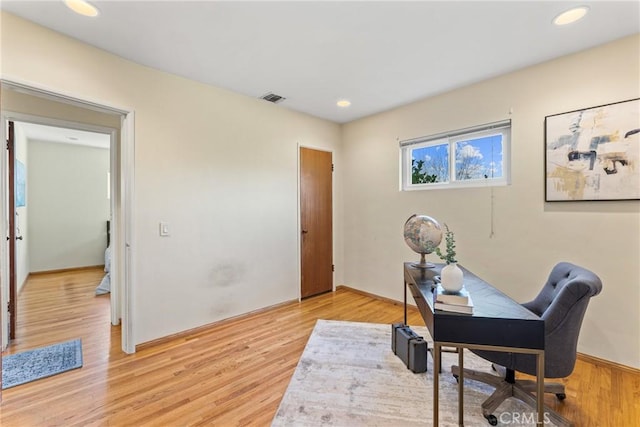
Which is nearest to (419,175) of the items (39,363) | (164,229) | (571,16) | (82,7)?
(571,16)

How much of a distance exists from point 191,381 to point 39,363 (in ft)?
4.39

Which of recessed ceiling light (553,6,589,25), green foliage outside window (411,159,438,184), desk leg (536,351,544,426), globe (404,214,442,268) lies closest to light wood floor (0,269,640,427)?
desk leg (536,351,544,426)

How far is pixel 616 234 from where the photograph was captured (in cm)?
221

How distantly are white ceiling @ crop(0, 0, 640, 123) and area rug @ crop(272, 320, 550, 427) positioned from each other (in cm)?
253

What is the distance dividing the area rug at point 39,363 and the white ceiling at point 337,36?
2.55 meters

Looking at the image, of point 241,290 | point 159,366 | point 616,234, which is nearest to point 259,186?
point 241,290

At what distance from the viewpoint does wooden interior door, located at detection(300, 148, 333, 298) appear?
12.9ft

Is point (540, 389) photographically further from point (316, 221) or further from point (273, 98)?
point (273, 98)

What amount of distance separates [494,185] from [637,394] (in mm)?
1839

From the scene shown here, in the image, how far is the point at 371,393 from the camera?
6.31ft

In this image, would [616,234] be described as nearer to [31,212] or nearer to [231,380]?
[231,380]

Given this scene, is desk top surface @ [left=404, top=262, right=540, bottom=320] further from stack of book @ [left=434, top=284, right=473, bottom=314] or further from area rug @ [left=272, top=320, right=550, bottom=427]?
area rug @ [left=272, top=320, right=550, bottom=427]

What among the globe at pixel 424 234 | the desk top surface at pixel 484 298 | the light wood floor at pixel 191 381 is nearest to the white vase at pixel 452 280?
the desk top surface at pixel 484 298

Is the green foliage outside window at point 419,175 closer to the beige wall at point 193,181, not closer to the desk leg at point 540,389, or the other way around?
the beige wall at point 193,181
